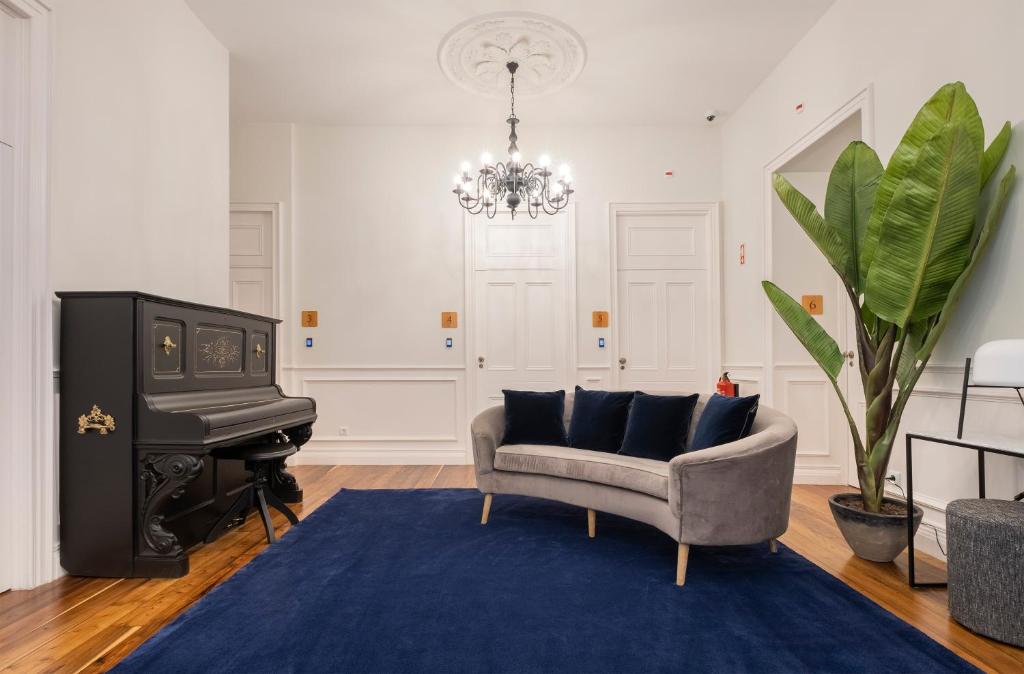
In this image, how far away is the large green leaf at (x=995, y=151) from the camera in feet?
7.70

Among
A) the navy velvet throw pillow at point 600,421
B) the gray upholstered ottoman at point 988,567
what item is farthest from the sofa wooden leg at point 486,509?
the gray upholstered ottoman at point 988,567

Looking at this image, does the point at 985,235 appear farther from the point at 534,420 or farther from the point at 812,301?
the point at 534,420

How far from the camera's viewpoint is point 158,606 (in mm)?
2232

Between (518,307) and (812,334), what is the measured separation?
2969 millimetres

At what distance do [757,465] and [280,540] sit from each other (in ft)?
8.26

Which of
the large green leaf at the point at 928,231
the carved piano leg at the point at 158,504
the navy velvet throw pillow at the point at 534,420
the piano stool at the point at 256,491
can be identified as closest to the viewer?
the large green leaf at the point at 928,231

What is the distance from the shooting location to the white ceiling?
143 inches

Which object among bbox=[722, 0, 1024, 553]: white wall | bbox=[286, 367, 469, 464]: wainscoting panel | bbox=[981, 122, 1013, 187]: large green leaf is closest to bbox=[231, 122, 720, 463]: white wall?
bbox=[286, 367, 469, 464]: wainscoting panel

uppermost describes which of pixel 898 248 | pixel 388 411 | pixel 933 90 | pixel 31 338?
pixel 933 90

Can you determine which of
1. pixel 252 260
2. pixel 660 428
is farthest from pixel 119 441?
pixel 252 260

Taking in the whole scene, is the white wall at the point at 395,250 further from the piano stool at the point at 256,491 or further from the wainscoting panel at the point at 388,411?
the piano stool at the point at 256,491

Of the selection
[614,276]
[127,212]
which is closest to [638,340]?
[614,276]

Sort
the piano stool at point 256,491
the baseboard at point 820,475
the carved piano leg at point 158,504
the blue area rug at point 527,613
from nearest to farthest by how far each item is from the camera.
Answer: the blue area rug at point 527,613, the carved piano leg at point 158,504, the piano stool at point 256,491, the baseboard at point 820,475

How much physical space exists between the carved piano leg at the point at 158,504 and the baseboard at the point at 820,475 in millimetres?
4351
